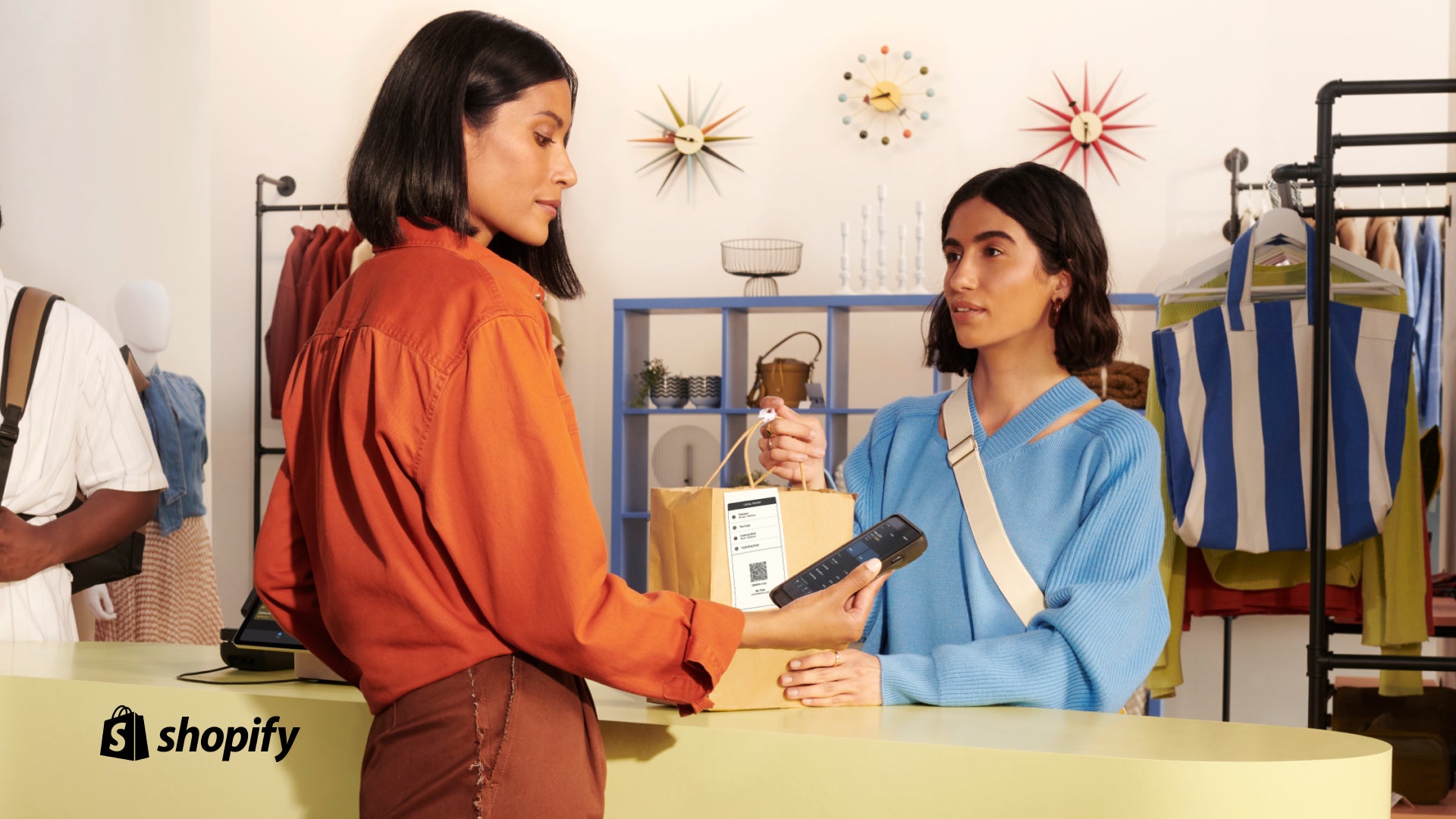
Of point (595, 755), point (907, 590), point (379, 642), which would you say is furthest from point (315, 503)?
point (907, 590)

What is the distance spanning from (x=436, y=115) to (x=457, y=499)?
0.38m

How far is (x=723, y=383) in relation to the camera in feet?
17.4

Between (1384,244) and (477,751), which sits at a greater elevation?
(1384,244)

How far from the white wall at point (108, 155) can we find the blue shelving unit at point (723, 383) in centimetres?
220

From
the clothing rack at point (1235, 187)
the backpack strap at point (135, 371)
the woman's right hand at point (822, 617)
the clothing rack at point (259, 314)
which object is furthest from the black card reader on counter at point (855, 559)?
the clothing rack at point (259, 314)

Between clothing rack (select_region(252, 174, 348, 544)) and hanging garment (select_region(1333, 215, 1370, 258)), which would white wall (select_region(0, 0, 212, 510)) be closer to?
clothing rack (select_region(252, 174, 348, 544))

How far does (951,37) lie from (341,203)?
3.03 meters

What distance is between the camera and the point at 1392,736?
3.16 m

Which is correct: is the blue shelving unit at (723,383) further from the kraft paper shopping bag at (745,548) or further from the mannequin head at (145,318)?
the kraft paper shopping bag at (745,548)

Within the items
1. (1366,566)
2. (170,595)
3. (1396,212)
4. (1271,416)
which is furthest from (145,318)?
(1396,212)

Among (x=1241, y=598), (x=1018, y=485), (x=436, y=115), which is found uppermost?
(x=436, y=115)

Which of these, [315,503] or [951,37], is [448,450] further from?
[951,37]

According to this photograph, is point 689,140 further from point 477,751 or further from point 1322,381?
point 477,751

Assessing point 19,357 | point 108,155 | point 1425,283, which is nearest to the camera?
point 19,357
